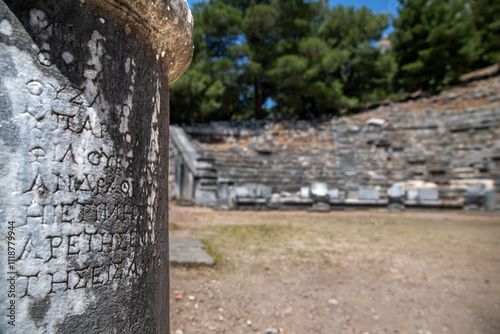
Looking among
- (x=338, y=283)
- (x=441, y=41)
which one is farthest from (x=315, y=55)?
(x=338, y=283)

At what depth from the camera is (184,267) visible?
338 centimetres

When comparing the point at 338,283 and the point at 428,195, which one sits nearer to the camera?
the point at 338,283

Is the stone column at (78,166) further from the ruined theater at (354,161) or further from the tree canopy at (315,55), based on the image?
the tree canopy at (315,55)

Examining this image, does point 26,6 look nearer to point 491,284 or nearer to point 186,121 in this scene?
point 491,284

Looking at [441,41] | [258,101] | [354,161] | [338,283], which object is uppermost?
[441,41]

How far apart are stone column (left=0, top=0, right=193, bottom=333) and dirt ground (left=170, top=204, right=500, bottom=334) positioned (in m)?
1.57

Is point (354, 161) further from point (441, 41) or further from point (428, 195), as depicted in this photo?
point (441, 41)

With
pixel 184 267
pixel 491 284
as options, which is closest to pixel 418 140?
pixel 491 284

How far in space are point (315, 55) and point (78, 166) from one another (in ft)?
59.1

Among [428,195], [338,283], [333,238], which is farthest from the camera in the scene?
[428,195]

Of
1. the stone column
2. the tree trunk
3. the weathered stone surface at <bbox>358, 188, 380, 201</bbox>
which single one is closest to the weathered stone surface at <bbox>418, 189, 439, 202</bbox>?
the weathered stone surface at <bbox>358, 188, 380, 201</bbox>

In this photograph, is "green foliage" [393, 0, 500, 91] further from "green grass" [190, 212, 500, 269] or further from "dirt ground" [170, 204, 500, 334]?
"dirt ground" [170, 204, 500, 334]

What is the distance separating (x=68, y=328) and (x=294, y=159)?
38.8 feet

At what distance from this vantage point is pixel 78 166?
33.8 inches
